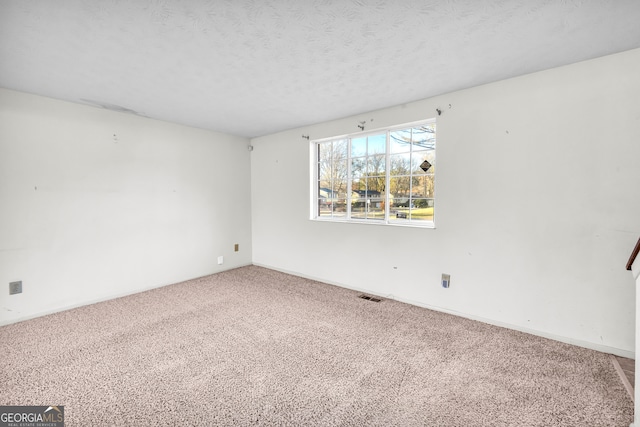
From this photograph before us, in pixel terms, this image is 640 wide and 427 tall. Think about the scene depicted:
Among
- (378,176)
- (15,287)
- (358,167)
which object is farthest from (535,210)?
(15,287)

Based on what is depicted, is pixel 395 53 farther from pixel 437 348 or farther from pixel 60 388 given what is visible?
pixel 60 388

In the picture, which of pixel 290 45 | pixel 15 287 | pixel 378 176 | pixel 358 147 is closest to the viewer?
pixel 290 45

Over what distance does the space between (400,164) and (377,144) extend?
456 mm

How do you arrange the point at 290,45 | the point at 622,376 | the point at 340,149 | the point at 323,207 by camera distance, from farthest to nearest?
the point at 323,207 < the point at 340,149 < the point at 290,45 < the point at 622,376

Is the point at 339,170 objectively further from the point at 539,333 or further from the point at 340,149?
the point at 539,333

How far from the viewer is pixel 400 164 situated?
349 cm

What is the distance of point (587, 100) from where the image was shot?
89.7 inches

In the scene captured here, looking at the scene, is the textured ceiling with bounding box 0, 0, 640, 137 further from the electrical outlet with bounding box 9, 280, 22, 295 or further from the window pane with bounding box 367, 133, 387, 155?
the electrical outlet with bounding box 9, 280, 22, 295

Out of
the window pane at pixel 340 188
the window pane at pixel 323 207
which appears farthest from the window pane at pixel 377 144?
the window pane at pixel 323 207

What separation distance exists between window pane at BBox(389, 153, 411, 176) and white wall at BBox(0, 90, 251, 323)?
2868 millimetres

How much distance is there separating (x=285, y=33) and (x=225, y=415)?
248 centimetres

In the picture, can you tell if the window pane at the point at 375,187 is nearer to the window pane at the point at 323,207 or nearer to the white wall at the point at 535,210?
the white wall at the point at 535,210

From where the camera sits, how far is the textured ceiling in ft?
5.42

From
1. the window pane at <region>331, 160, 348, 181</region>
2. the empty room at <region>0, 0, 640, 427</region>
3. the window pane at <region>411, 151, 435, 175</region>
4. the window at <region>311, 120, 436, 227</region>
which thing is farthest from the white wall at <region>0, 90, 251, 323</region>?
the window pane at <region>411, 151, 435, 175</region>
